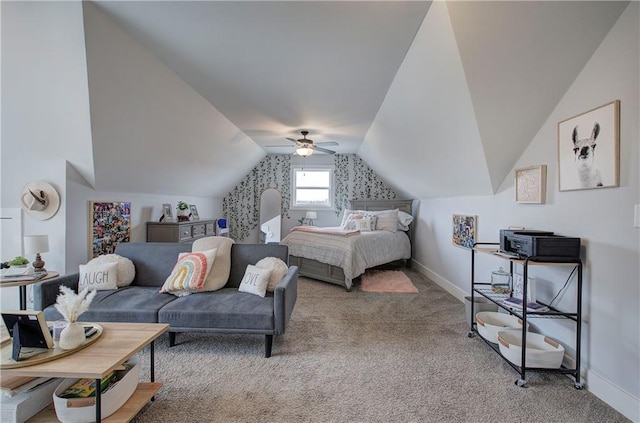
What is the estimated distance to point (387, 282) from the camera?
188 inches

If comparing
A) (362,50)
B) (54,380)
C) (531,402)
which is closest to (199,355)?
(54,380)

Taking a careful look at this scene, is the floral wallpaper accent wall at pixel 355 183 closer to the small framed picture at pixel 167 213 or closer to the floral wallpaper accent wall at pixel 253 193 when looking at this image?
the floral wallpaper accent wall at pixel 253 193

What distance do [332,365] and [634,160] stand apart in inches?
96.9

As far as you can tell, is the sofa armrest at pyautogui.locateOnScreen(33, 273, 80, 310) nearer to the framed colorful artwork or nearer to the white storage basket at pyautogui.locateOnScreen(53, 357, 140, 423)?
the white storage basket at pyautogui.locateOnScreen(53, 357, 140, 423)

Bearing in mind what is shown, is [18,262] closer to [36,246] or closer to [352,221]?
[36,246]

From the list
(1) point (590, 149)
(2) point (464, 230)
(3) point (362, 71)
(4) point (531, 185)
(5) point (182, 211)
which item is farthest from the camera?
(5) point (182, 211)

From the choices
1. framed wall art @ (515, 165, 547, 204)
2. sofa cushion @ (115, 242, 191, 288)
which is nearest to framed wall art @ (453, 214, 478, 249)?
framed wall art @ (515, 165, 547, 204)

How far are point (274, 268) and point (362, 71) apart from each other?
2123 millimetres

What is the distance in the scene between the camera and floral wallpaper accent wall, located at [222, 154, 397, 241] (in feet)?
23.3

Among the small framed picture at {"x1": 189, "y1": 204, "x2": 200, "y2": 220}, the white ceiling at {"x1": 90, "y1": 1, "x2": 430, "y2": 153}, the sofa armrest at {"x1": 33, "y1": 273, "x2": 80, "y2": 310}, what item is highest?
the white ceiling at {"x1": 90, "y1": 1, "x2": 430, "y2": 153}

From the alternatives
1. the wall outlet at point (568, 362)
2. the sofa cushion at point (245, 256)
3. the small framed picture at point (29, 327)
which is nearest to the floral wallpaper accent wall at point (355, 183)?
the sofa cushion at point (245, 256)

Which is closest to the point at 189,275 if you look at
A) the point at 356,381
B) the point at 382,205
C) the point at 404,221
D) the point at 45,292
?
the point at 45,292

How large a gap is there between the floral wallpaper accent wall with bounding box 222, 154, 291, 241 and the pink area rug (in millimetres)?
2993

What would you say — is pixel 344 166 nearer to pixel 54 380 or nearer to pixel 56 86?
pixel 56 86
